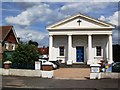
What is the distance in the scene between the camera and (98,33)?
35.8 meters

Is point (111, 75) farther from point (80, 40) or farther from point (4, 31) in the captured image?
point (4, 31)

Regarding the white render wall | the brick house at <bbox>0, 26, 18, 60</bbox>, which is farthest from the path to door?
the brick house at <bbox>0, 26, 18, 60</bbox>

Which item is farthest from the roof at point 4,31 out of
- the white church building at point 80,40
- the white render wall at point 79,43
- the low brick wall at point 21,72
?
the low brick wall at point 21,72

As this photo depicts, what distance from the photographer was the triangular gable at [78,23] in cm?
3584

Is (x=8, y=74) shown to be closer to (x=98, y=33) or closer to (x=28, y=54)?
(x=28, y=54)

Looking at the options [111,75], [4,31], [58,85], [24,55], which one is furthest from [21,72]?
[4,31]

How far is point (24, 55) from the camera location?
27062mm

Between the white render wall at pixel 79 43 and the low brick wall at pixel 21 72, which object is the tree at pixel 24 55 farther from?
the white render wall at pixel 79 43

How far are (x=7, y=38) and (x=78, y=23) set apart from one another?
17075mm

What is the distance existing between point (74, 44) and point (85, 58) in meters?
2.37

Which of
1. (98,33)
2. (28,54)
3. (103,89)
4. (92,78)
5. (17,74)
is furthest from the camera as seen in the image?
(98,33)

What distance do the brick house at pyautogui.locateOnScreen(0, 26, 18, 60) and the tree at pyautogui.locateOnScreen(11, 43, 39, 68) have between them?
18654 mm

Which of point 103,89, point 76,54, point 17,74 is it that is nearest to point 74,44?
point 76,54

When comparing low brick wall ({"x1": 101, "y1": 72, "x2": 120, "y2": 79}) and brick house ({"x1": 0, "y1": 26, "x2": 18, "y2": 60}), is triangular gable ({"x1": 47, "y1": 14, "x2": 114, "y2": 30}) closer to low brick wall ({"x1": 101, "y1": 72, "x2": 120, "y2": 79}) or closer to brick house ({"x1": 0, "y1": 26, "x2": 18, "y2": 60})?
brick house ({"x1": 0, "y1": 26, "x2": 18, "y2": 60})
